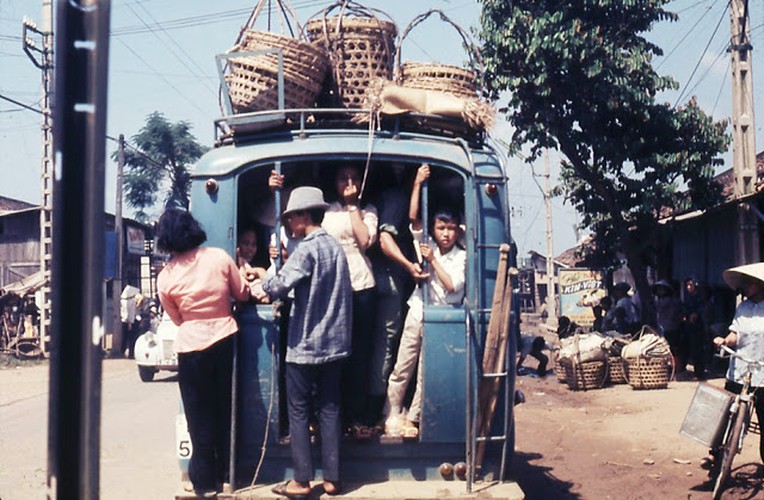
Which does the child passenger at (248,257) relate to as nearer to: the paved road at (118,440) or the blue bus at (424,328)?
the blue bus at (424,328)

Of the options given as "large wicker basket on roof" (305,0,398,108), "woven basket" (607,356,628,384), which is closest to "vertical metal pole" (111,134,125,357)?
"woven basket" (607,356,628,384)

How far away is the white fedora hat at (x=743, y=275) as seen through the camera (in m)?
6.86

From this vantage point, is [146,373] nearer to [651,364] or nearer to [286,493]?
[651,364]

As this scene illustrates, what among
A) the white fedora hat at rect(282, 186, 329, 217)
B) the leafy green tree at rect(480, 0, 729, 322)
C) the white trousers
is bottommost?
the white trousers

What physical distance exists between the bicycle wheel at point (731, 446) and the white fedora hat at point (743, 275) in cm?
104

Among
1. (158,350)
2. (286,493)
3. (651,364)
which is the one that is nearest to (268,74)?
(286,493)

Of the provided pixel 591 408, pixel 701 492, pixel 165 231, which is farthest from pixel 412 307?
pixel 591 408

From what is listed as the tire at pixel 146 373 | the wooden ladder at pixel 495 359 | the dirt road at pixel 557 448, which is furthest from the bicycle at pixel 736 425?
the tire at pixel 146 373

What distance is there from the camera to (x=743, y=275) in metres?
6.99

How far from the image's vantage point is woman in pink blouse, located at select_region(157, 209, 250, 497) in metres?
4.70

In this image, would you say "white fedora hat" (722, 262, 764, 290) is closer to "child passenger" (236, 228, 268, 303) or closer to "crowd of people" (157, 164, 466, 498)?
"crowd of people" (157, 164, 466, 498)

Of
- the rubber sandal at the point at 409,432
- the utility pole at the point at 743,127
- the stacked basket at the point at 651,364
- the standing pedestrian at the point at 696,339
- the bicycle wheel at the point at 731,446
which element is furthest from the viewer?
the standing pedestrian at the point at 696,339

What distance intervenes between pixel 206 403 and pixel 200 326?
0.45 meters

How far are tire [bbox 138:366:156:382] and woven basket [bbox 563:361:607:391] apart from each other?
7.69 meters
